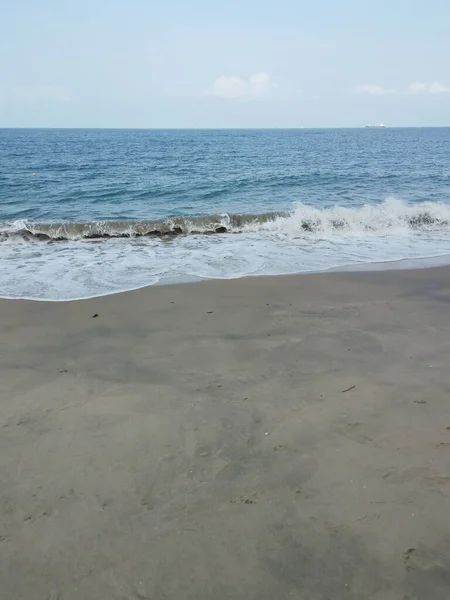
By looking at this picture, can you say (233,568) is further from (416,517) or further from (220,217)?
(220,217)

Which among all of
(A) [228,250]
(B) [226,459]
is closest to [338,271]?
(A) [228,250]

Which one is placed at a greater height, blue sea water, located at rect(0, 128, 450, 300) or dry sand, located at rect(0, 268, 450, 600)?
blue sea water, located at rect(0, 128, 450, 300)

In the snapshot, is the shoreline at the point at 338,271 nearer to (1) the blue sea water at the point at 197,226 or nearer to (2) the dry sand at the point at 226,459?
(1) the blue sea water at the point at 197,226

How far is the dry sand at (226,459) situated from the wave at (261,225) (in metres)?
6.85

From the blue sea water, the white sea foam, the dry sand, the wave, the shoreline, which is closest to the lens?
the dry sand

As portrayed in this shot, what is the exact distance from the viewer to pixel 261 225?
12562mm

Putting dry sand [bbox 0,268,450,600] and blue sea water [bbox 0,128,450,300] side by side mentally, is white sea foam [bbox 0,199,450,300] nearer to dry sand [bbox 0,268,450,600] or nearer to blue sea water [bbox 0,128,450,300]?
blue sea water [bbox 0,128,450,300]

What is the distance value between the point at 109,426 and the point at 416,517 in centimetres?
209

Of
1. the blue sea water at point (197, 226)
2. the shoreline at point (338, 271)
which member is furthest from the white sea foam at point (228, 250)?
the shoreline at point (338, 271)

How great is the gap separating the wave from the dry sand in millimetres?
6849

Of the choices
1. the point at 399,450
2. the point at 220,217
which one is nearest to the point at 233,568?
the point at 399,450

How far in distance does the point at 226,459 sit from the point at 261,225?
33.5 feet

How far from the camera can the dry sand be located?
7.07 feet

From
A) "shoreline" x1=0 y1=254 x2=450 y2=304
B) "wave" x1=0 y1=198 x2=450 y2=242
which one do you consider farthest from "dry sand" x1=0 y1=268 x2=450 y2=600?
"wave" x1=0 y1=198 x2=450 y2=242
